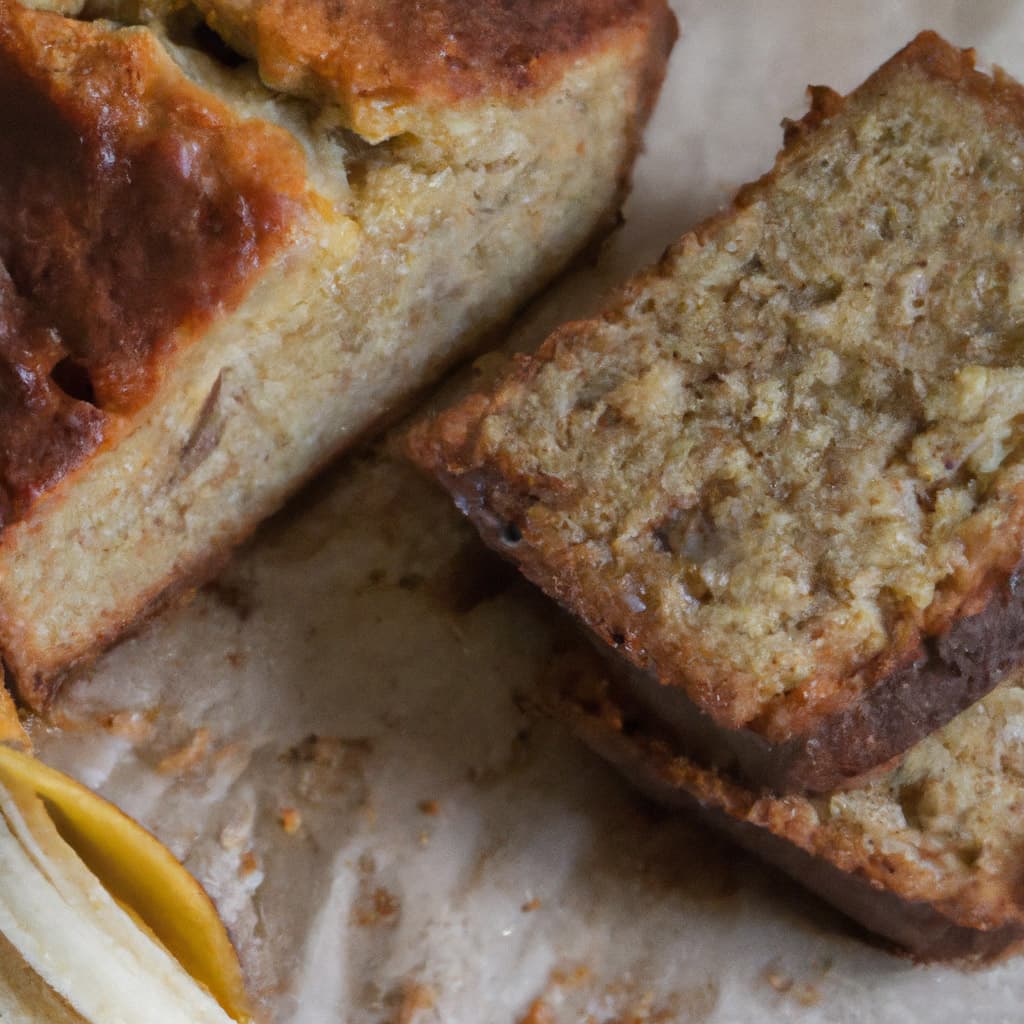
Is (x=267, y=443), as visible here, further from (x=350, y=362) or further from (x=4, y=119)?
(x=4, y=119)

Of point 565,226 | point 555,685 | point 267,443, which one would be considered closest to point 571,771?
point 555,685

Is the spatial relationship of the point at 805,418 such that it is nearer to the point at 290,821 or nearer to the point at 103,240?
the point at 103,240

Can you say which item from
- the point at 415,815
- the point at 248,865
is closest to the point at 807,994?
the point at 415,815

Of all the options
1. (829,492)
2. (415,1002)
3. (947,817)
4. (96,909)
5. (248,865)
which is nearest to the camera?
(829,492)

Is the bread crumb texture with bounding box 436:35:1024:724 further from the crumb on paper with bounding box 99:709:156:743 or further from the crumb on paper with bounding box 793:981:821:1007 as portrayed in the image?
the crumb on paper with bounding box 99:709:156:743

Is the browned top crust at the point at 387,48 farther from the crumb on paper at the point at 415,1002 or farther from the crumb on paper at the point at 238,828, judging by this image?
the crumb on paper at the point at 415,1002

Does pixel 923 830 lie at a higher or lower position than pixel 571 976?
higher
